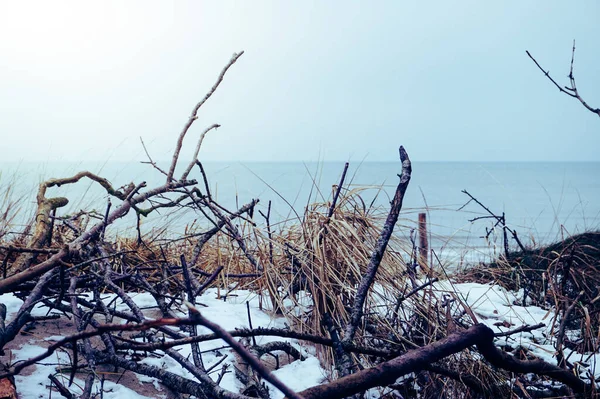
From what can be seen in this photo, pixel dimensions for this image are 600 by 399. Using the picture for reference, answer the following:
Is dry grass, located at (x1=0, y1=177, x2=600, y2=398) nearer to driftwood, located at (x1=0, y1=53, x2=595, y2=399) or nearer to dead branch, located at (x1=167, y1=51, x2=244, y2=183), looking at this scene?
driftwood, located at (x1=0, y1=53, x2=595, y2=399)

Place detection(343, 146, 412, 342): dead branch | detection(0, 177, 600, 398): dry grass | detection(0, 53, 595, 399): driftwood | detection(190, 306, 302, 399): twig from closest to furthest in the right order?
1. detection(190, 306, 302, 399): twig
2. detection(0, 53, 595, 399): driftwood
3. detection(343, 146, 412, 342): dead branch
4. detection(0, 177, 600, 398): dry grass

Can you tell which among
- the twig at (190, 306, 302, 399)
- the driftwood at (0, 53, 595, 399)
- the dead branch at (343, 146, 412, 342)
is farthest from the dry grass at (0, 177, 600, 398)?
the twig at (190, 306, 302, 399)

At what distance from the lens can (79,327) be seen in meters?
1.65

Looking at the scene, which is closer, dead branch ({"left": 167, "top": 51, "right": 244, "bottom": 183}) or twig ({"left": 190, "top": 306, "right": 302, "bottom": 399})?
twig ({"left": 190, "top": 306, "right": 302, "bottom": 399})

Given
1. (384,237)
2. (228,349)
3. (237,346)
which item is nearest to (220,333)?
(237,346)

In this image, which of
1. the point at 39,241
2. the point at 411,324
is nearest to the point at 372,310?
the point at 411,324

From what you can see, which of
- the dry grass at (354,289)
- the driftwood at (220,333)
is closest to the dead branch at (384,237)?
the driftwood at (220,333)

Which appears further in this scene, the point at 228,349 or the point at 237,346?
the point at 228,349

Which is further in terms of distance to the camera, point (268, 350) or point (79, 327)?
point (268, 350)

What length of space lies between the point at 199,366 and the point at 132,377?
283 mm

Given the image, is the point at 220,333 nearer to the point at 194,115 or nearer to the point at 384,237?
the point at 384,237

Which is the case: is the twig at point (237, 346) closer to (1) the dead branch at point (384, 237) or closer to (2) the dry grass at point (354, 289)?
(1) the dead branch at point (384, 237)

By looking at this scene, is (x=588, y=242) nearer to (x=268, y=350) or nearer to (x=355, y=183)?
(x=355, y=183)

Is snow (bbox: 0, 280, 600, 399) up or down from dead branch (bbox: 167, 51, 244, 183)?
down
